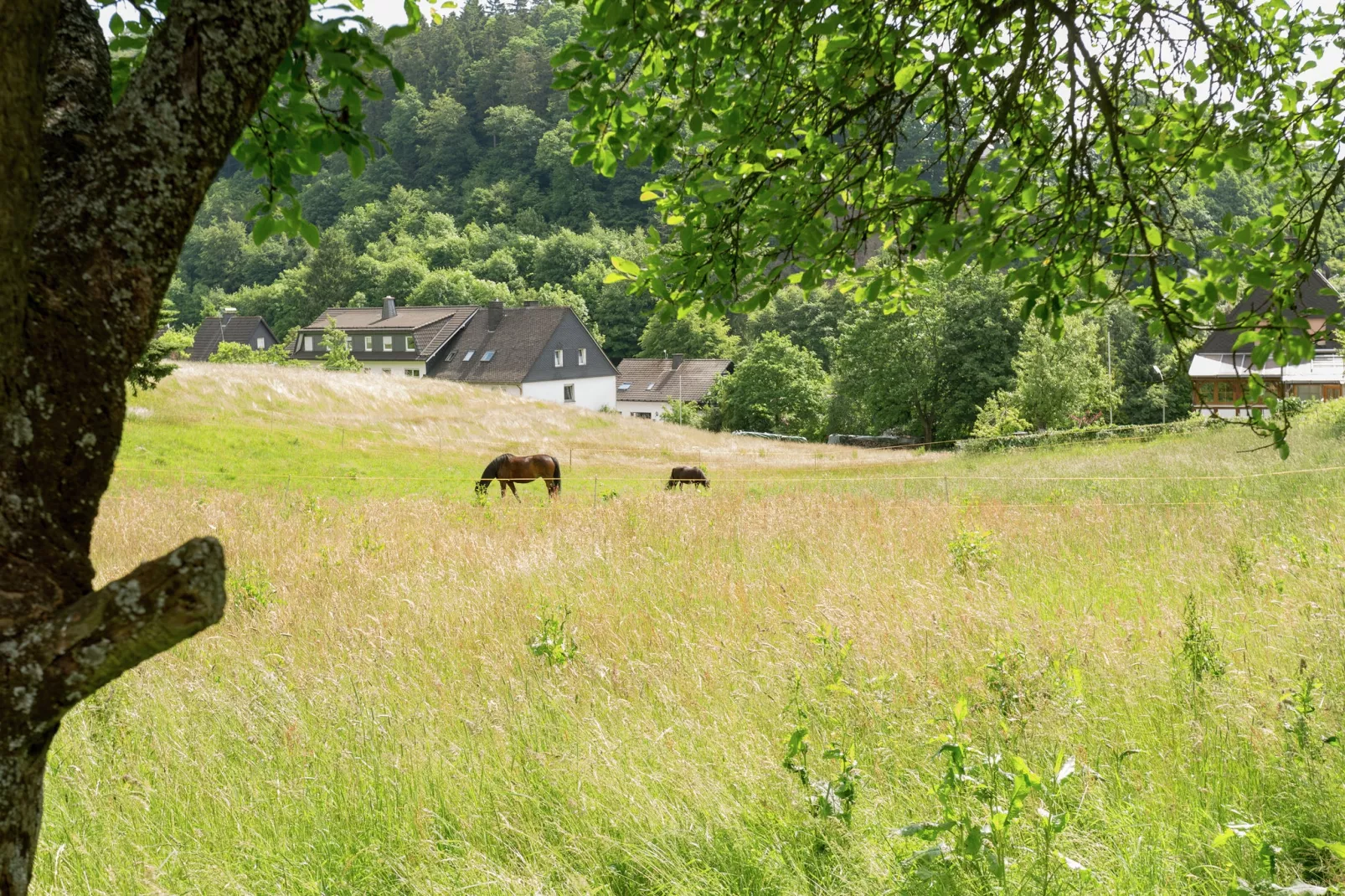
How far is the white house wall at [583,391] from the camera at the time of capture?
263 feet

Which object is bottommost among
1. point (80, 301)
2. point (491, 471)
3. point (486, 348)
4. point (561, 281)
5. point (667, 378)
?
point (491, 471)

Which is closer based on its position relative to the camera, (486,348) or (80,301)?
(80,301)

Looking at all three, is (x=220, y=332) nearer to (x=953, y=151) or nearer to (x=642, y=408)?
(x=642, y=408)

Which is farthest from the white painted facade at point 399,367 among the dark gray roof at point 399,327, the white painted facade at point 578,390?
the white painted facade at point 578,390

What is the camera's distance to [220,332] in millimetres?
98938

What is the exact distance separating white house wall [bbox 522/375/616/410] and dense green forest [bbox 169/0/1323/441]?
8.86 meters

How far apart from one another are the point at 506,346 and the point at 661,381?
19.7 meters

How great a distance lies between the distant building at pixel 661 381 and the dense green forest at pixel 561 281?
198 inches

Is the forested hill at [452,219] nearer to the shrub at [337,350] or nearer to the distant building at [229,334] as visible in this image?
the distant building at [229,334]

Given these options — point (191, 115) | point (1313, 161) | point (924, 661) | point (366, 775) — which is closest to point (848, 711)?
point (924, 661)

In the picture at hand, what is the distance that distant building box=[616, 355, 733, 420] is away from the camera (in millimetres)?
93625

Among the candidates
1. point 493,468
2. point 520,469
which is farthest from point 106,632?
point 520,469

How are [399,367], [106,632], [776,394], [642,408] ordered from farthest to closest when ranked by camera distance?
[642,408] → [399,367] → [776,394] → [106,632]

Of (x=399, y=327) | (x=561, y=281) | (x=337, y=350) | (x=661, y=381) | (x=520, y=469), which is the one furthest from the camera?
(x=561, y=281)
